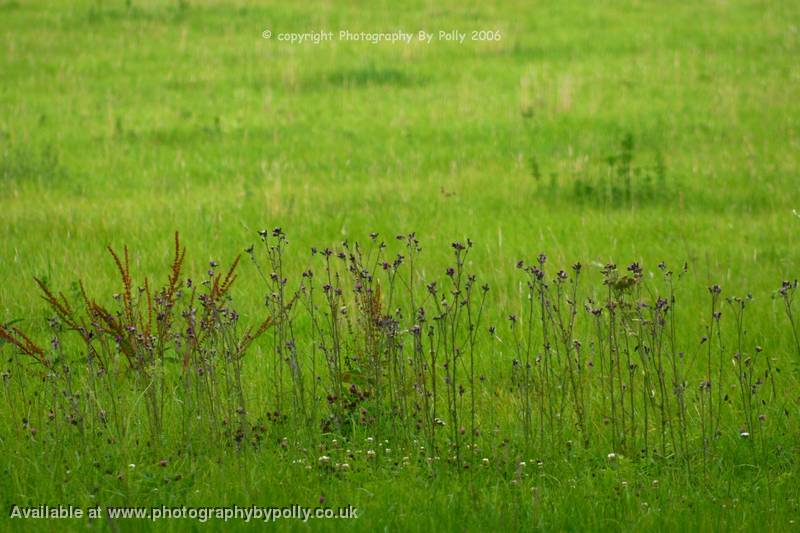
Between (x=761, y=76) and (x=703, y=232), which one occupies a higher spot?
(x=761, y=76)

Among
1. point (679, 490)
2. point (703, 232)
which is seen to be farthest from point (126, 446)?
point (703, 232)

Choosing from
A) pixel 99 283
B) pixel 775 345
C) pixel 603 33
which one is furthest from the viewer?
pixel 603 33

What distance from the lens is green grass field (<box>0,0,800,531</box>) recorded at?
418 cm

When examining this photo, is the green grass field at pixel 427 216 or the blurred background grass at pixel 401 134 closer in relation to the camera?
the green grass field at pixel 427 216

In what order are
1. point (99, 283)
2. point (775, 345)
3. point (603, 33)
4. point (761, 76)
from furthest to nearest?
point (603, 33), point (761, 76), point (99, 283), point (775, 345)

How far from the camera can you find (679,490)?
13.3ft

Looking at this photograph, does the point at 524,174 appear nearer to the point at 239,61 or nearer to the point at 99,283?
the point at 99,283

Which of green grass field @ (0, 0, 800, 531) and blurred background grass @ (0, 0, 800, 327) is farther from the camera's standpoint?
blurred background grass @ (0, 0, 800, 327)

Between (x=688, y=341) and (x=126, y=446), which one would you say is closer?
(x=126, y=446)

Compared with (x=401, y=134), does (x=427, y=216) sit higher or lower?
lower

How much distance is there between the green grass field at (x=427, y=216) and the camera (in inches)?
165

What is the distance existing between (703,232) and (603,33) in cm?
946

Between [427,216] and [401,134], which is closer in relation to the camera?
[427,216]

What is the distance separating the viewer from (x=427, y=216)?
859 cm
